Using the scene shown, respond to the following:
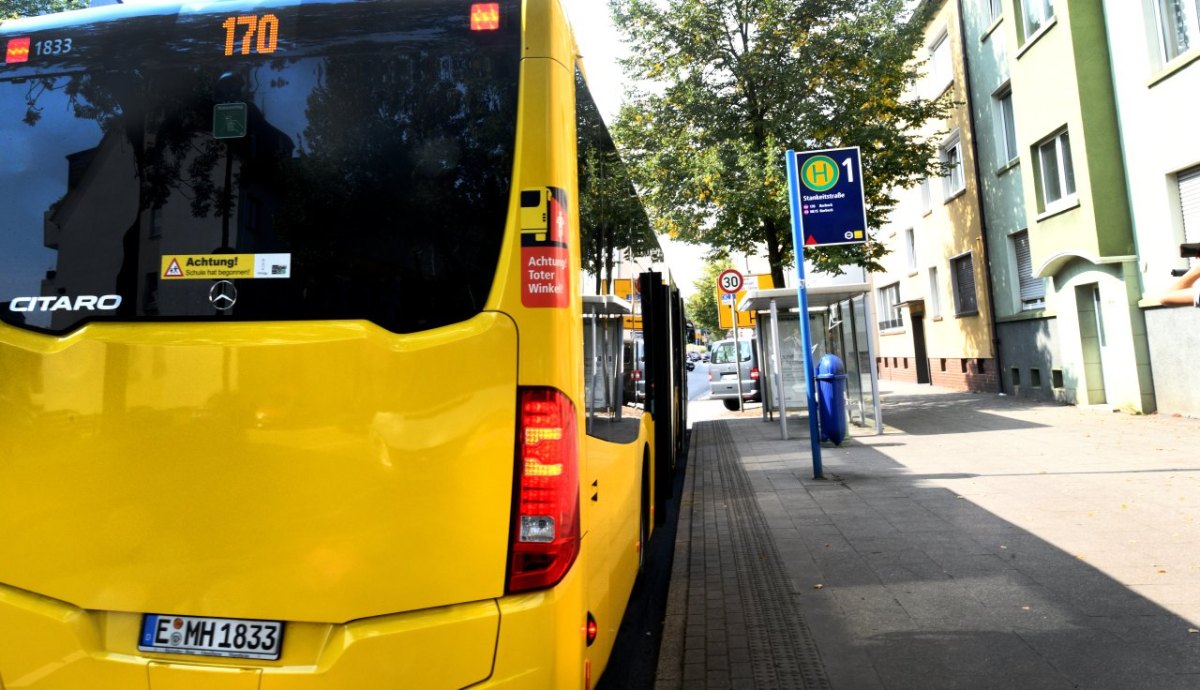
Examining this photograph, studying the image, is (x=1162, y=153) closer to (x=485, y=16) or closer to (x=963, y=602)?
(x=963, y=602)

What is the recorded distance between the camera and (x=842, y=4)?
53.0ft

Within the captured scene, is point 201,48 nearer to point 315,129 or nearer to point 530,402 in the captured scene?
point 315,129

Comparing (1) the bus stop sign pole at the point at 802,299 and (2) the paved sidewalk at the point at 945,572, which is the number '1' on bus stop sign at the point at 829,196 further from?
(2) the paved sidewalk at the point at 945,572

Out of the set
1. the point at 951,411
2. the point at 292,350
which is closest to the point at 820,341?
the point at 951,411

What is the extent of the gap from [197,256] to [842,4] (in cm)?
1686

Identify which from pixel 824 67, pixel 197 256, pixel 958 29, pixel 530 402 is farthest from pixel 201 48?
pixel 958 29

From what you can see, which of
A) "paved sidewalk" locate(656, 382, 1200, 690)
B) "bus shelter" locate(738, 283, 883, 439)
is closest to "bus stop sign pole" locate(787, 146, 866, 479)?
"paved sidewalk" locate(656, 382, 1200, 690)

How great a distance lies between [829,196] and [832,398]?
345 centimetres

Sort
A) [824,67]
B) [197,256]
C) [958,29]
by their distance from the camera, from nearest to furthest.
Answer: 1. [197,256]
2. [824,67]
3. [958,29]

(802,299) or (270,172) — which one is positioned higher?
(802,299)

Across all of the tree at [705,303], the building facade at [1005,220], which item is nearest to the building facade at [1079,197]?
the building facade at [1005,220]

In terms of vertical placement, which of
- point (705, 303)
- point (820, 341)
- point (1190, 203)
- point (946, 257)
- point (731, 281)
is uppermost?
point (705, 303)

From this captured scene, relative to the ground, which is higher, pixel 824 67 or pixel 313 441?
pixel 824 67

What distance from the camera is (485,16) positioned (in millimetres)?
2355
